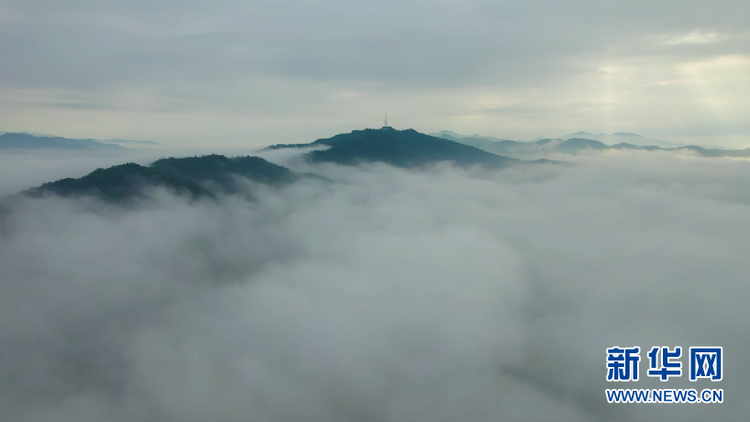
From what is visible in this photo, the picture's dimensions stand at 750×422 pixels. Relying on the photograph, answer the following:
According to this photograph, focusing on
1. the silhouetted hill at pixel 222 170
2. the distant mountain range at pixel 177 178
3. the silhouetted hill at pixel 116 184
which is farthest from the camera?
the silhouetted hill at pixel 222 170

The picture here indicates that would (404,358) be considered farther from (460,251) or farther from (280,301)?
(460,251)

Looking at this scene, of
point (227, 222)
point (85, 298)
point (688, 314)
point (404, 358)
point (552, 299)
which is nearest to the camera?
point (404, 358)

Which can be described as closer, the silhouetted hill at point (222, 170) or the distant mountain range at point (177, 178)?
the distant mountain range at point (177, 178)

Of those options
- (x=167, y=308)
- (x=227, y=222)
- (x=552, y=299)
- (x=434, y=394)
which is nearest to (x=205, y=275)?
(x=167, y=308)

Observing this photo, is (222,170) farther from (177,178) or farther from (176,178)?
(176,178)

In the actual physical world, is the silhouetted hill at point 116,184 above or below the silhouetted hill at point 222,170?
below

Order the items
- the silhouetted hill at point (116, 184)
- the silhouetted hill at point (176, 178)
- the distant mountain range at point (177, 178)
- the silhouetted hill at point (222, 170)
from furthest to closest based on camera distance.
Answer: the silhouetted hill at point (222, 170) < the silhouetted hill at point (176, 178) < the distant mountain range at point (177, 178) < the silhouetted hill at point (116, 184)

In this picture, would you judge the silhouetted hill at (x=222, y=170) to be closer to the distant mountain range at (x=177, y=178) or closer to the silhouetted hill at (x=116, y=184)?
the distant mountain range at (x=177, y=178)

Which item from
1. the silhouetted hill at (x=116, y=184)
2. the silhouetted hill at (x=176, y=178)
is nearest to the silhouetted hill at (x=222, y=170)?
the silhouetted hill at (x=176, y=178)

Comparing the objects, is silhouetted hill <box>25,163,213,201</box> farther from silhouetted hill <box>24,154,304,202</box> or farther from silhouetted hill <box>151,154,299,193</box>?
silhouetted hill <box>151,154,299,193</box>
